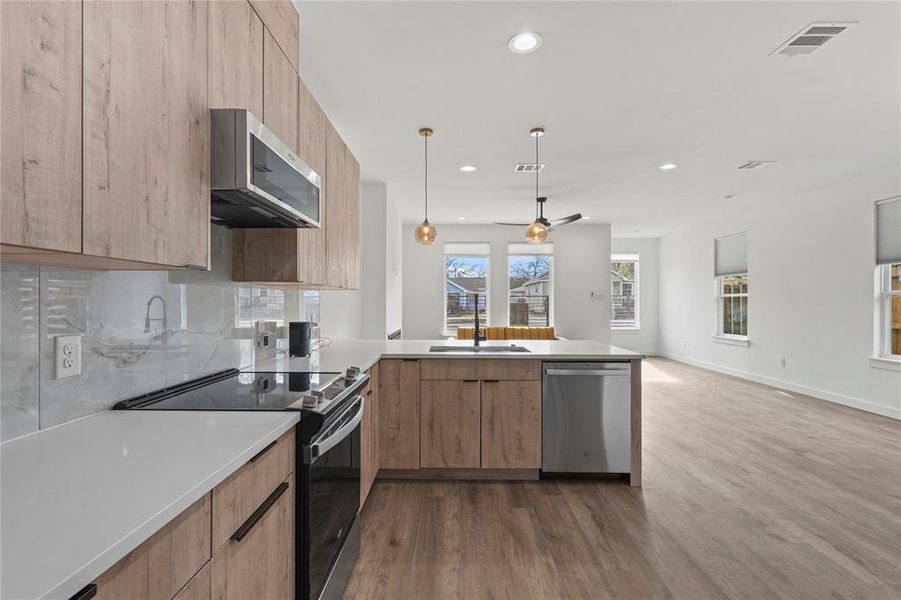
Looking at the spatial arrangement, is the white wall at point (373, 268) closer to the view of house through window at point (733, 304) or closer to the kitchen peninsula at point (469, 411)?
the kitchen peninsula at point (469, 411)

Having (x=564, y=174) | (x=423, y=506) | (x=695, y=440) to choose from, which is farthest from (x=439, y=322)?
(x=423, y=506)

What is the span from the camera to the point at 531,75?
113 inches

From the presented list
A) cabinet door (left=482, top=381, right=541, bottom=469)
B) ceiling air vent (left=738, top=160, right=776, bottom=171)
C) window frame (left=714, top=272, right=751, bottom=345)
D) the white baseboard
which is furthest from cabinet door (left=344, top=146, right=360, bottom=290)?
window frame (left=714, top=272, right=751, bottom=345)

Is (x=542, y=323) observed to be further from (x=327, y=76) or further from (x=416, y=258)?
(x=327, y=76)

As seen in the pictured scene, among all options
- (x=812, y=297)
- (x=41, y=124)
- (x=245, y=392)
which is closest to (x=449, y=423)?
(x=245, y=392)

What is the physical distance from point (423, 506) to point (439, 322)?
5949 mm

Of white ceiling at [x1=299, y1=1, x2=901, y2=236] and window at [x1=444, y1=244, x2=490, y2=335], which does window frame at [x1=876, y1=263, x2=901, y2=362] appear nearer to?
white ceiling at [x1=299, y1=1, x2=901, y2=236]

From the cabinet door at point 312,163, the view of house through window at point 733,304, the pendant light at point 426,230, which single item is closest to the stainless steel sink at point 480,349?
the cabinet door at point 312,163

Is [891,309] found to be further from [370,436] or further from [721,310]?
[370,436]

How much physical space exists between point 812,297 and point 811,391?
1161 mm

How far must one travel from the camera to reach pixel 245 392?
1.72 metres

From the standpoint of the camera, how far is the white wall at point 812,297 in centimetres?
500

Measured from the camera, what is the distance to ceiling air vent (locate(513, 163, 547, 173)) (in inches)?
188

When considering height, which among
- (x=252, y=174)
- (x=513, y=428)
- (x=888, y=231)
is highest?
(x=888, y=231)
